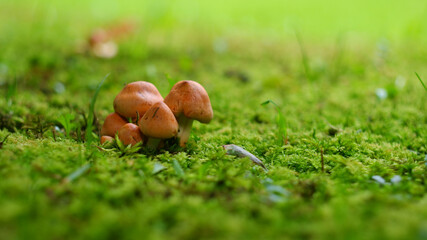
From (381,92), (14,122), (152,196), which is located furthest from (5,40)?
(381,92)

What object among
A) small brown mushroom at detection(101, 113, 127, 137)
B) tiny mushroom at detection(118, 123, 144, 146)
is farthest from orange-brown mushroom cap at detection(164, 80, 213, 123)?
small brown mushroom at detection(101, 113, 127, 137)

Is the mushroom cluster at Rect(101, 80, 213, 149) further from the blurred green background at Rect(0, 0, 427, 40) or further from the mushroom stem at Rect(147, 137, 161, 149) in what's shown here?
the blurred green background at Rect(0, 0, 427, 40)

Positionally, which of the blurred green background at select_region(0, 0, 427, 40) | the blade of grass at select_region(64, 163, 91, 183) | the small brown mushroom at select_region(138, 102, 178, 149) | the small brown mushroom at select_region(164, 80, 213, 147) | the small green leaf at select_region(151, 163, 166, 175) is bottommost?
the small green leaf at select_region(151, 163, 166, 175)

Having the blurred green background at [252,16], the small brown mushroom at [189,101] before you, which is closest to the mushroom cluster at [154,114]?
the small brown mushroom at [189,101]

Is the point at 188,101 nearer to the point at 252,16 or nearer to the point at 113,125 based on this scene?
the point at 113,125

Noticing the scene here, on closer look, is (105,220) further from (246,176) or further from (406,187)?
(406,187)

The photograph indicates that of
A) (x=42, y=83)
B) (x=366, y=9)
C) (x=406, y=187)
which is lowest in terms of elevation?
(x=42, y=83)

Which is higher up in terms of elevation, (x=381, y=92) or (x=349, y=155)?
(x=381, y=92)
